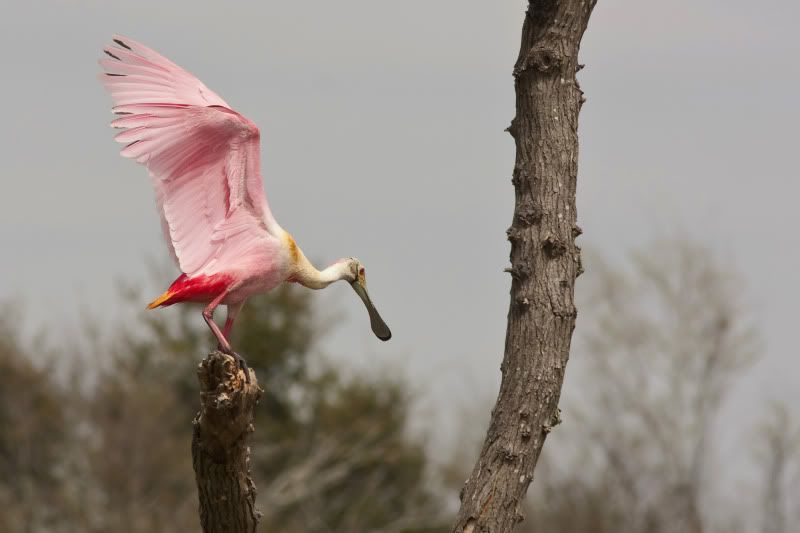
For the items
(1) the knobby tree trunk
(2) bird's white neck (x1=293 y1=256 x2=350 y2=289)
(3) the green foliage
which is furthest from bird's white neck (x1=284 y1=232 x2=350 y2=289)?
(3) the green foliage

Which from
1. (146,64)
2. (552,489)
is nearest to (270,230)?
(146,64)

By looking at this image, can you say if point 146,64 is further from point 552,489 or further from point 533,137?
point 552,489

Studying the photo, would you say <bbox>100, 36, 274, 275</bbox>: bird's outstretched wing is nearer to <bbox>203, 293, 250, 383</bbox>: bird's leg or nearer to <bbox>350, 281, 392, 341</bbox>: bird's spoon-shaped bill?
<bbox>203, 293, 250, 383</bbox>: bird's leg

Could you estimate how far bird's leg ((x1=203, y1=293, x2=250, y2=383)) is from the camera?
938cm

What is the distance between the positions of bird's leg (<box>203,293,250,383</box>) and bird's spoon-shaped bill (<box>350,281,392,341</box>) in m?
1.38

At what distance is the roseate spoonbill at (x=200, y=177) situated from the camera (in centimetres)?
1031

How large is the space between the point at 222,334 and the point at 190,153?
120 centimetres

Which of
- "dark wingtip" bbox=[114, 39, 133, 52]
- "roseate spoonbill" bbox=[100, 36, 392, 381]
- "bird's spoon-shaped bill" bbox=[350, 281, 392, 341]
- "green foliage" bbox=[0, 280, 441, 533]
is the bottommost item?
"roseate spoonbill" bbox=[100, 36, 392, 381]

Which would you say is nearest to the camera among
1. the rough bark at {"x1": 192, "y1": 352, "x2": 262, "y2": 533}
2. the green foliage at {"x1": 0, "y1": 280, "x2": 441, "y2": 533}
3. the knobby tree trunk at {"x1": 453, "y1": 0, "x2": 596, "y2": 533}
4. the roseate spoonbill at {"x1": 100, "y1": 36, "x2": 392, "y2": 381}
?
the rough bark at {"x1": 192, "y1": 352, "x2": 262, "y2": 533}

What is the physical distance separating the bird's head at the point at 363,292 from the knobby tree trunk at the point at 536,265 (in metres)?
1.98

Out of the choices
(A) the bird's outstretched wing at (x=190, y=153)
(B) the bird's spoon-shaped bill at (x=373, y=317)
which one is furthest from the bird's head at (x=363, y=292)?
(A) the bird's outstretched wing at (x=190, y=153)

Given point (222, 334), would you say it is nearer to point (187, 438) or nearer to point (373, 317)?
point (373, 317)

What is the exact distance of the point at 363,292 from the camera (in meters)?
12.1

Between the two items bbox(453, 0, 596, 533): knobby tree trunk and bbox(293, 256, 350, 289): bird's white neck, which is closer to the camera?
bbox(453, 0, 596, 533): knobby tree trunk
